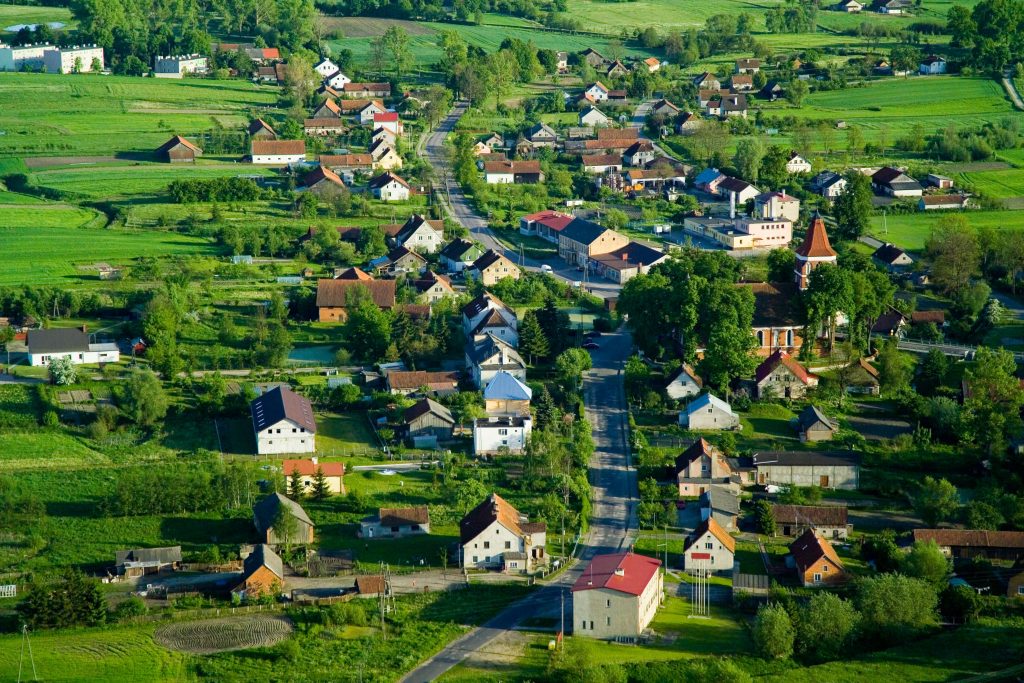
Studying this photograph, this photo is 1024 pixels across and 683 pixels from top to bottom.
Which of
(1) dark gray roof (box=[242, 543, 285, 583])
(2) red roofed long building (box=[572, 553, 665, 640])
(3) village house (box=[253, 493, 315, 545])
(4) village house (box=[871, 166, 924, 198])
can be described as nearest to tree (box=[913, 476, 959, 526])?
A: (2) red roofed long building (box=[572, 553, 665, 640])

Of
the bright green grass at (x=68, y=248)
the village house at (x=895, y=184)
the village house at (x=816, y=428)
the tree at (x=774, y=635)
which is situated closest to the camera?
the tree at (x=774, y=635)

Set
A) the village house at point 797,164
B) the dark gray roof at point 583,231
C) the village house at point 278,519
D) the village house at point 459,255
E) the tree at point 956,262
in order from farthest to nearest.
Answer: the village house at point 797,164 → the dark gray roof at point 583,231 → the village house at point 459,255 → the tree at point 956,262 → the village house at point 278,519

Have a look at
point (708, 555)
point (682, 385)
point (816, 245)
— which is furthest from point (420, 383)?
point (816, 245)

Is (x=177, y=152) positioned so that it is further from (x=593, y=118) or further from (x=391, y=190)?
(x=593, y=118)

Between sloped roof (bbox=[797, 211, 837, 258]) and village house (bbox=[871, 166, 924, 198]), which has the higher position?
sloped roof (bbox=[797, 211, 837, 258])

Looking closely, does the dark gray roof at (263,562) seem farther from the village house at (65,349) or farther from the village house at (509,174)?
the village house at (509,174)

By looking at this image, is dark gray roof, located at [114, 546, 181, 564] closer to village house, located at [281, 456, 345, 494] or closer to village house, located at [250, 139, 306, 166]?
village house, located at [281, 456, 345, 494]

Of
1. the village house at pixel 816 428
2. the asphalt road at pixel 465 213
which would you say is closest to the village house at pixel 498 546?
the village house at pixel 816 428
